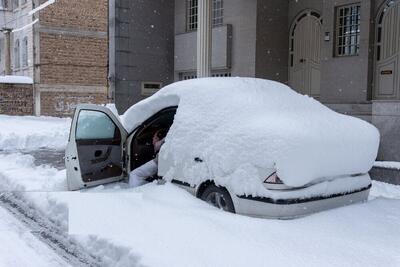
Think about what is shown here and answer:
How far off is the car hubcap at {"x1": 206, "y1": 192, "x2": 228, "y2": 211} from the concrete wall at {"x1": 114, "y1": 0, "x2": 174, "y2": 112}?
1102cm

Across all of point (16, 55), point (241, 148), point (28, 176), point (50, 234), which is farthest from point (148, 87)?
point (16, 55)

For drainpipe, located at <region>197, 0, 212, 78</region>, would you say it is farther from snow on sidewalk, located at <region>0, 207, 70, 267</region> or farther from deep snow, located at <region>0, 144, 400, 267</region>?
snow on sidewalk, located at <region>0, 207, 70, 267</region>

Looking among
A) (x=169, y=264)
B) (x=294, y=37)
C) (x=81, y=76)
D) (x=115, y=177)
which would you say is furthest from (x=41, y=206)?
(x=81, y=76)

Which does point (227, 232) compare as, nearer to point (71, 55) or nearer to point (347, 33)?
point (347, 33)

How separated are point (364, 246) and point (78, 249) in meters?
2.90

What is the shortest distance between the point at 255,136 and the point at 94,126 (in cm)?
275

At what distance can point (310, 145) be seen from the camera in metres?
5.05

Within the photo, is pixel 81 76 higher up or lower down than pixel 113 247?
higher up

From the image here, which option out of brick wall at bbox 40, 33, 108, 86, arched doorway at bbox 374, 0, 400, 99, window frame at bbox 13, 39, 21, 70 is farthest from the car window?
window frame at bbox 13, 39, 21, 70

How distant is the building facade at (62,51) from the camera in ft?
81.4

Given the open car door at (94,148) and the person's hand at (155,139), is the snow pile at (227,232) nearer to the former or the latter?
the open car door at (94,148)

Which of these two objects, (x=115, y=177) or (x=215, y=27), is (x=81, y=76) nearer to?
(x=215, y=27)

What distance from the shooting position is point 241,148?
5.24m

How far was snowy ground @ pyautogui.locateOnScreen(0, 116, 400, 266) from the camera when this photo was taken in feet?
14.1
